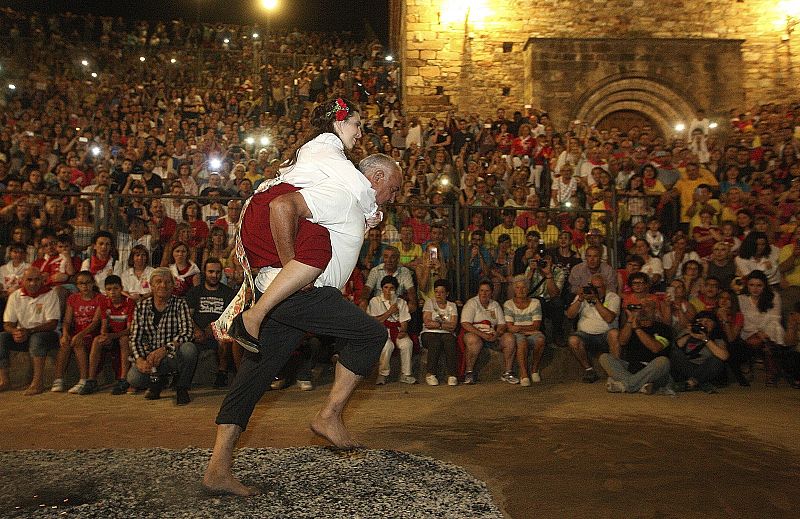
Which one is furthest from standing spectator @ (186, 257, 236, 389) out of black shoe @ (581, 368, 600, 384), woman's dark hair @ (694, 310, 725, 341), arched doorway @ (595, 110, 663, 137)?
arched doorway @ (595, 110, 663, 137)

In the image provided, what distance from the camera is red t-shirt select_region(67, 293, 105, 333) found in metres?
7.70

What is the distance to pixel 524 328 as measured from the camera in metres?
8.30

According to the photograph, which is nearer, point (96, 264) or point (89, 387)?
point (89, 387)

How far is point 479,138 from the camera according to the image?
1398cm

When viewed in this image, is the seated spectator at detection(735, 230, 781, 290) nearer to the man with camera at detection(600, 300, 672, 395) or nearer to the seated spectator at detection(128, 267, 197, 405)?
the man with camera at detection(600, 300, 672, 395)

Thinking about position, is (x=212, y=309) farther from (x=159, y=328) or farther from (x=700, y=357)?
(x=700, y=357)

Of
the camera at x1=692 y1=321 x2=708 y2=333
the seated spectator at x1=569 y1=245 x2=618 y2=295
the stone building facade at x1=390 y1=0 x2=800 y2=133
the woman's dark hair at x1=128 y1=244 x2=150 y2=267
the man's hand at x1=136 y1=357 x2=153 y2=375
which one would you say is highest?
the stone building facade at x1=390 y1=0 x2=800 y2=133

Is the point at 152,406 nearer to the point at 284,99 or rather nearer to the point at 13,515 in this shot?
the point at 13,515

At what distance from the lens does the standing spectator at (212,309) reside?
7699mm

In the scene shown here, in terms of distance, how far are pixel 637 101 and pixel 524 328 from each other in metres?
12.0

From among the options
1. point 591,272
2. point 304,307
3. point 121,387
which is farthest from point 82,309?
point 591,272

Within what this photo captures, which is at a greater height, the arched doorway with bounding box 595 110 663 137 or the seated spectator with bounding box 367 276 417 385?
the arched doorway with bounding box 595 110 663 137

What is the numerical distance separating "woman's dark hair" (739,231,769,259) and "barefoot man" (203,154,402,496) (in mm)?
6946

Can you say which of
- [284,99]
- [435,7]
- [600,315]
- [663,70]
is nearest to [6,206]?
[600,315]
